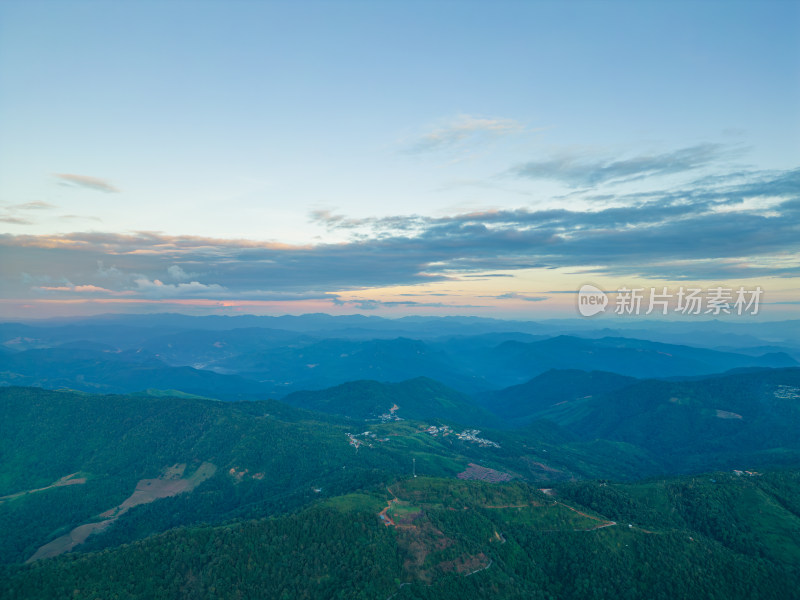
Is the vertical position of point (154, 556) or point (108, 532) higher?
point (154, 556)

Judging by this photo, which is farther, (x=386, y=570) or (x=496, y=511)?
(x=496, y=511)

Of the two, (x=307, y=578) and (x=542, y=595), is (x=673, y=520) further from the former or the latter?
(x=307, y=578)

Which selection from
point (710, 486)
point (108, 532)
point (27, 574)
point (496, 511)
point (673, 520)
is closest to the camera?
point (27, 574)

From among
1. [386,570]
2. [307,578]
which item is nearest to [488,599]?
[386,570]

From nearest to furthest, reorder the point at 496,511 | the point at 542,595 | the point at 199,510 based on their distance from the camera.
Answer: the point at 542,595 < the point at 496,511 < the point at 199,510

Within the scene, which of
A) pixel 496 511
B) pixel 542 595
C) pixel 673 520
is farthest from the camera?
pixel 673 520

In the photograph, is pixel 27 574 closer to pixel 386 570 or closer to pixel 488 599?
pixel 386 570

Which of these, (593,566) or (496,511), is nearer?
(593,566)

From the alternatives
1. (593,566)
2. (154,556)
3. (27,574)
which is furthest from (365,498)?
(27,574)

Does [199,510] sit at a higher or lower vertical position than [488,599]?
lower
